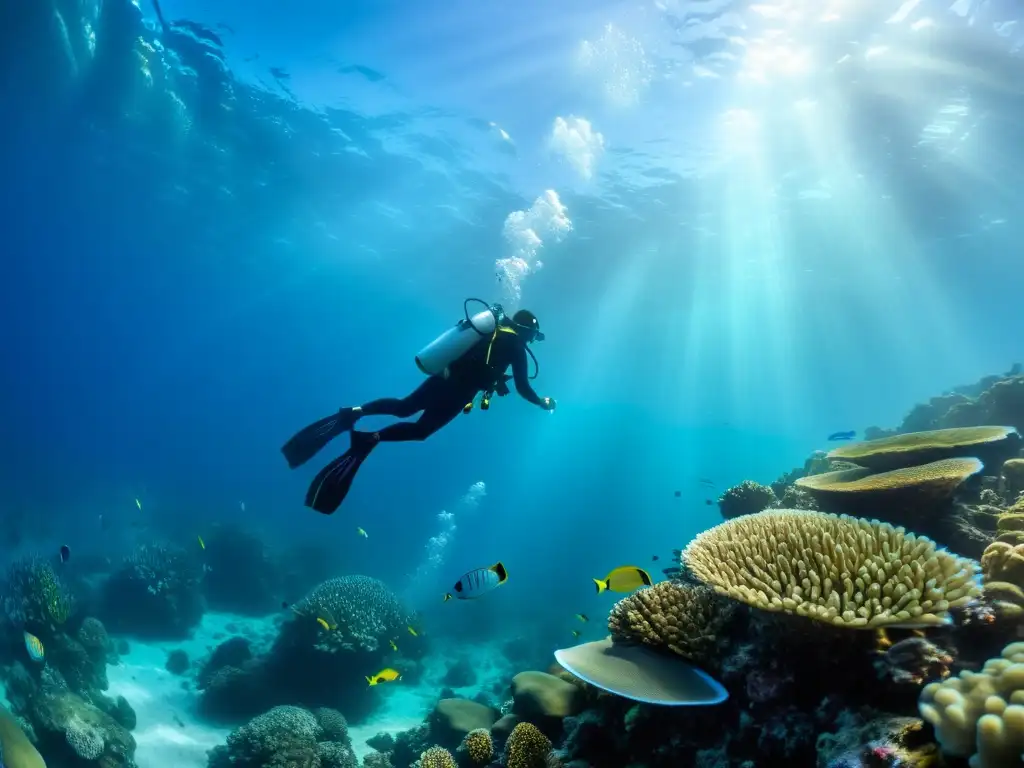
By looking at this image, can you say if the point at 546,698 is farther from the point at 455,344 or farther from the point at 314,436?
the point at 314,436

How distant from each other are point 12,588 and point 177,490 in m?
39.3

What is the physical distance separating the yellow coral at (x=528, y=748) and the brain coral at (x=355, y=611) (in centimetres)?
731

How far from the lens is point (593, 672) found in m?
3.78

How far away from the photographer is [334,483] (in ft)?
18.7

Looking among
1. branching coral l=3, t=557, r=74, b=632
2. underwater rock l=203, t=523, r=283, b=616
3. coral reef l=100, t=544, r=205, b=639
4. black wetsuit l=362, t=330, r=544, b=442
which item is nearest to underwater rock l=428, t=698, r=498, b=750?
black wetsuit l=362, t=330, r=544, b=442

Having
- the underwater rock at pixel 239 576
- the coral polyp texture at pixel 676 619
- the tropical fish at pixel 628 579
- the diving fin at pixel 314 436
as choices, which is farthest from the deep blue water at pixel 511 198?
the coral polyp texture at pixel 676 619

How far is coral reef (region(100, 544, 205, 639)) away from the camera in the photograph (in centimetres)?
1592

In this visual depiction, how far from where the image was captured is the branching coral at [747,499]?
8164 millimetres

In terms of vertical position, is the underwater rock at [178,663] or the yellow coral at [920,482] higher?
the underwater rock at [178,663]

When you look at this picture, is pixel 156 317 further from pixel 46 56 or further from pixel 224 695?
pixel 224 695

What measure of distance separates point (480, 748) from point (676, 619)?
10.2 feet

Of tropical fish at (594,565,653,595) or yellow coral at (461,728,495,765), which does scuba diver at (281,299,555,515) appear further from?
yellow coral at (461,728,495,765)

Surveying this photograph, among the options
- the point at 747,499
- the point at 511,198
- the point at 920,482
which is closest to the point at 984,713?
the point at 920,482

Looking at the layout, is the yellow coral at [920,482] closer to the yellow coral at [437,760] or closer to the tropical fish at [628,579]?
the tropical fish at [628,579]
